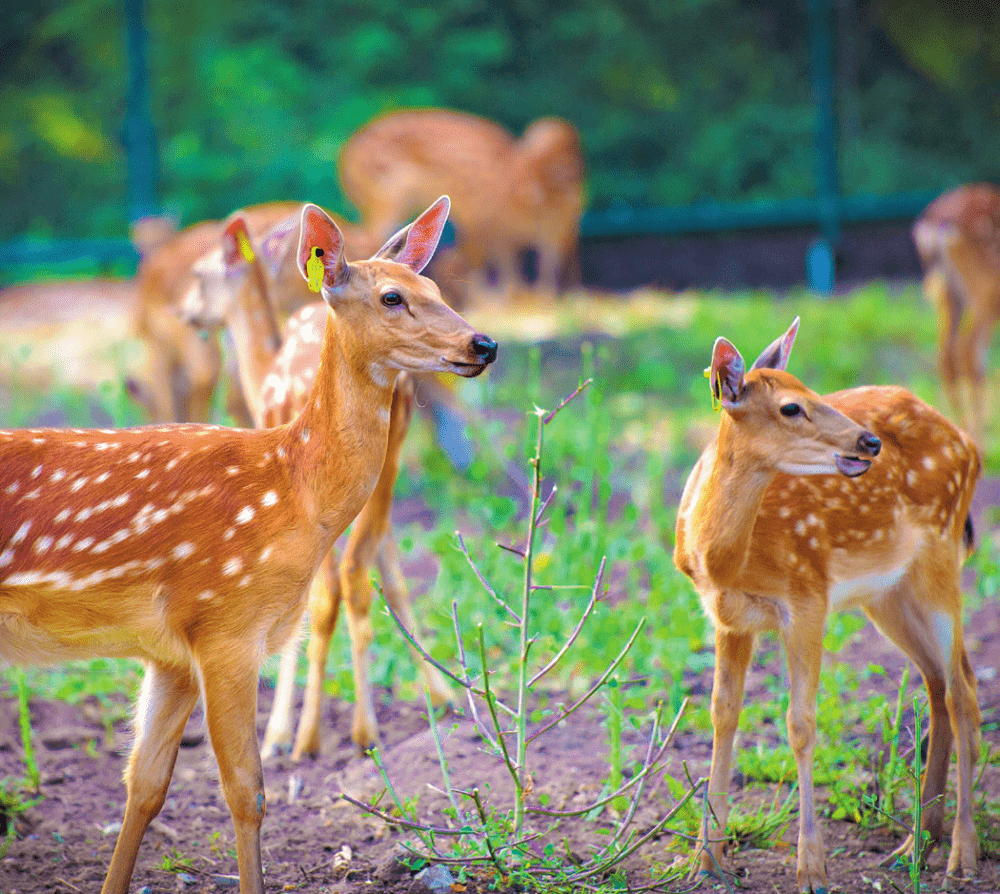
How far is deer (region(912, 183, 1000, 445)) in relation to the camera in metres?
8.47

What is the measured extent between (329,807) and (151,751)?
2.83 feet

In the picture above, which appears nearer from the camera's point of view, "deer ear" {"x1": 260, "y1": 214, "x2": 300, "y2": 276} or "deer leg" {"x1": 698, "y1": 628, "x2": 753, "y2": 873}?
"deer leg" {"x1": 698, "y1": 628, "x2": 753, "y2": 873}

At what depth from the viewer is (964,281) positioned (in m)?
8.84

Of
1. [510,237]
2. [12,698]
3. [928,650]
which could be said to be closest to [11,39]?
[510,237]

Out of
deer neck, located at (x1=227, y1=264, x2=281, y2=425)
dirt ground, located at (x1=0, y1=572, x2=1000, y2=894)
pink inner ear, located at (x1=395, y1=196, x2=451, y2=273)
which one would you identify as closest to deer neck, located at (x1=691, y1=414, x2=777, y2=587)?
dirt ground, located at (x1=0, y1=572, x2=1000, y2=894)

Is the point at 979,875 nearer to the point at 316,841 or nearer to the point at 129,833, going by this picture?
the point at 316,841

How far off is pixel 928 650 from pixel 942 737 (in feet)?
0.86

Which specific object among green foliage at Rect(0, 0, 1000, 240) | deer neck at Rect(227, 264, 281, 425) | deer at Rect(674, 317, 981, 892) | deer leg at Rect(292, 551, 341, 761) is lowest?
deer leg at Rect(292, 551, 341, 761)

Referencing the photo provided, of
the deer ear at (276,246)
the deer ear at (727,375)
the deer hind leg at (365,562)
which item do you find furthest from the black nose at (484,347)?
the deer ear at (276,246)

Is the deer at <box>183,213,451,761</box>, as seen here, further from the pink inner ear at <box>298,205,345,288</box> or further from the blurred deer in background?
the blurred deer in background

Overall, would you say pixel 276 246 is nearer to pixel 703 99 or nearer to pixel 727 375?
pixel 727 375

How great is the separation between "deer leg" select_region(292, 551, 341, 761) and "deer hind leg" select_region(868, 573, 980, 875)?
198cm

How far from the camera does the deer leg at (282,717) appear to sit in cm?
439

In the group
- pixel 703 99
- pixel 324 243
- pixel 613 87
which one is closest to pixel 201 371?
pixel 324 243
